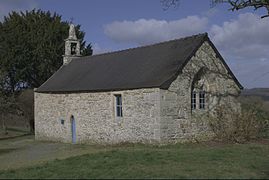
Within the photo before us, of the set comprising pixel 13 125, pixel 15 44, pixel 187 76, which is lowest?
pixel 13 125

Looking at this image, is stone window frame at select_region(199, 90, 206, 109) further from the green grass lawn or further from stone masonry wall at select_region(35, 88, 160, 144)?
the green grass lawn

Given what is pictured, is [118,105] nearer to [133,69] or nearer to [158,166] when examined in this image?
[133,69]

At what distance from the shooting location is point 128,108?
2139 centimetres

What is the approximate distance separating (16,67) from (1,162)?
24147 millimetres

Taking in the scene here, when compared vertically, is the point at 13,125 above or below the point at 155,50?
below

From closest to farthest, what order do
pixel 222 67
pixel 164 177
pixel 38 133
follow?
pixel 164 177 → pixel 222 67 → pixel 38 133

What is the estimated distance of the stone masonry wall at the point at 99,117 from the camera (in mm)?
20125

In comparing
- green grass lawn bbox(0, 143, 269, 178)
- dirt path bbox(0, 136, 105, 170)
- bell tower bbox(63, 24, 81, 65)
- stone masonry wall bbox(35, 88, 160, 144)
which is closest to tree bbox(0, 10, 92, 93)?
bell tower bbox(63, 24, 81, 65)

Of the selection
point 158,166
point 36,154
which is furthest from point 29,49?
point 158,166

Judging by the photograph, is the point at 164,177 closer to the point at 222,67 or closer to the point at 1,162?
the point at 1,162

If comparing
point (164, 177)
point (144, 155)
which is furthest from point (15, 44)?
point (164, 177)

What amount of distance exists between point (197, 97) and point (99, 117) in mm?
5805

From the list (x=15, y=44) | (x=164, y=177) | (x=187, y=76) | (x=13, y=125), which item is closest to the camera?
(x=164, y=177)

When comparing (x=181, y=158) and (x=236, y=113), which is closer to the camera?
(x=181, y=158)
